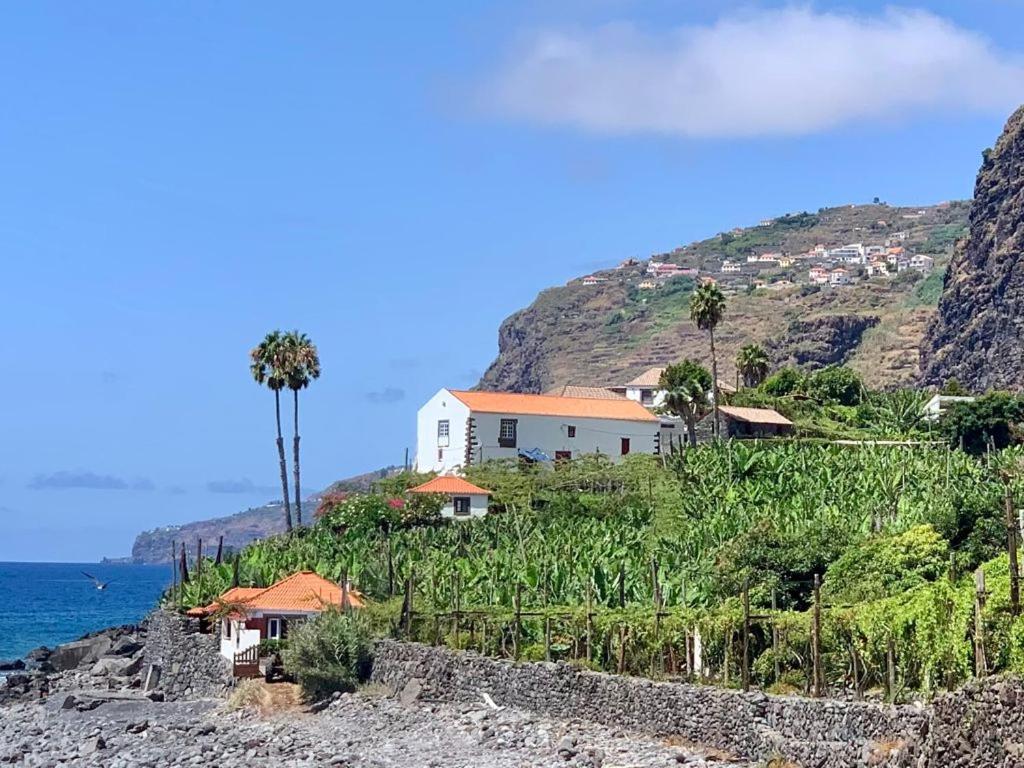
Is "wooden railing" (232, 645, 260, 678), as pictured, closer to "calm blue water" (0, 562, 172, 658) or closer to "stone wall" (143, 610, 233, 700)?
"stone wall" (143, 610, 233, 700)

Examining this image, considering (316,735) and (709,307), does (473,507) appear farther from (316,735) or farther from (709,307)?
(316,735)

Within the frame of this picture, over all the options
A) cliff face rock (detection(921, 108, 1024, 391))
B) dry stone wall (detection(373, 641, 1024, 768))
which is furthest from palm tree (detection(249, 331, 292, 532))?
cliff face rock (detection(921, 108, 1024, 391))

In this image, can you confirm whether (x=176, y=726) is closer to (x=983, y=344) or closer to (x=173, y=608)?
(x=173, y=608)

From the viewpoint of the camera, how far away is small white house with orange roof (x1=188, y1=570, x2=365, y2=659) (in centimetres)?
5047

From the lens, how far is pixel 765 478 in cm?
7431

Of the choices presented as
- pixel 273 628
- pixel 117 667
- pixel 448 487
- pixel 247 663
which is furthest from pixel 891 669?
pixel 448 487

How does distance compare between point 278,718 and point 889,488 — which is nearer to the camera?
point 278,718

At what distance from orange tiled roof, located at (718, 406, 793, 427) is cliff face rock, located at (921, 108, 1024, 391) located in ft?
216

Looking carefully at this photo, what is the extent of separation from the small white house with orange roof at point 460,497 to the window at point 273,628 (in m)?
26.1

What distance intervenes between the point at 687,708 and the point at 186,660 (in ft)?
89.5

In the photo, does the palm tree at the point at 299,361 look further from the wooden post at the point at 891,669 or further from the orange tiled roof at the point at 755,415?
the wooden post at the point at 891,669

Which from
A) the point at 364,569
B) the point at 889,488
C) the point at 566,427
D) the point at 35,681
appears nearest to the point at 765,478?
the point at 889,488

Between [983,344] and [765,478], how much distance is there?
9720 centimetres

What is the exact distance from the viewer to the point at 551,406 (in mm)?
90188
